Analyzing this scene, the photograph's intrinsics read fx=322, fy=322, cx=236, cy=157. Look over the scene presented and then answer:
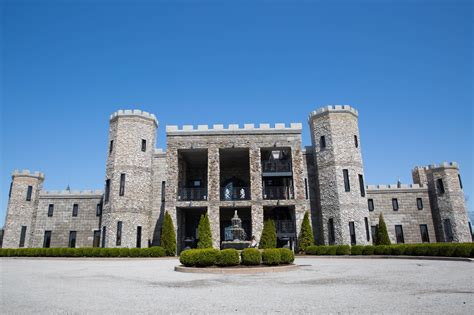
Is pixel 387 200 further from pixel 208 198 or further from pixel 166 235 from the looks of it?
pixel 166 235

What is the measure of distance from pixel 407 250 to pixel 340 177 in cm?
855

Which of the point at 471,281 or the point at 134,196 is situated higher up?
the point at 134,196

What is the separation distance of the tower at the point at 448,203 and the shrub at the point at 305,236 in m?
15.2

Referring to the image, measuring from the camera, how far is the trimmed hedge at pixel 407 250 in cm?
1547

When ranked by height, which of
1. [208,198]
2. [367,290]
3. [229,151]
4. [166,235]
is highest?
[229,151]

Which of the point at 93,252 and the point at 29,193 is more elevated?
the point at 29,193

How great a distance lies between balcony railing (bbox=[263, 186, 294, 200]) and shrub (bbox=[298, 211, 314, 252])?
276 centimetres

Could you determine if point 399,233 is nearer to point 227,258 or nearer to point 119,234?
point 227,258

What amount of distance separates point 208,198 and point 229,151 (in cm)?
451

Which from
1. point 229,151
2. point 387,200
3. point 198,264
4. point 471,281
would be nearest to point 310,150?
point 229,151

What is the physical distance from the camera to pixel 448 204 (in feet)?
101

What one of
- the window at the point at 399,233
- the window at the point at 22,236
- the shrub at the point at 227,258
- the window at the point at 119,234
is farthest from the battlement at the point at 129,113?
the window at the point at 399,233

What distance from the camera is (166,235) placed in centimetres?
2447

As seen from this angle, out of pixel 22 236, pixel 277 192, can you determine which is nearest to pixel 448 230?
pixel 277 192
